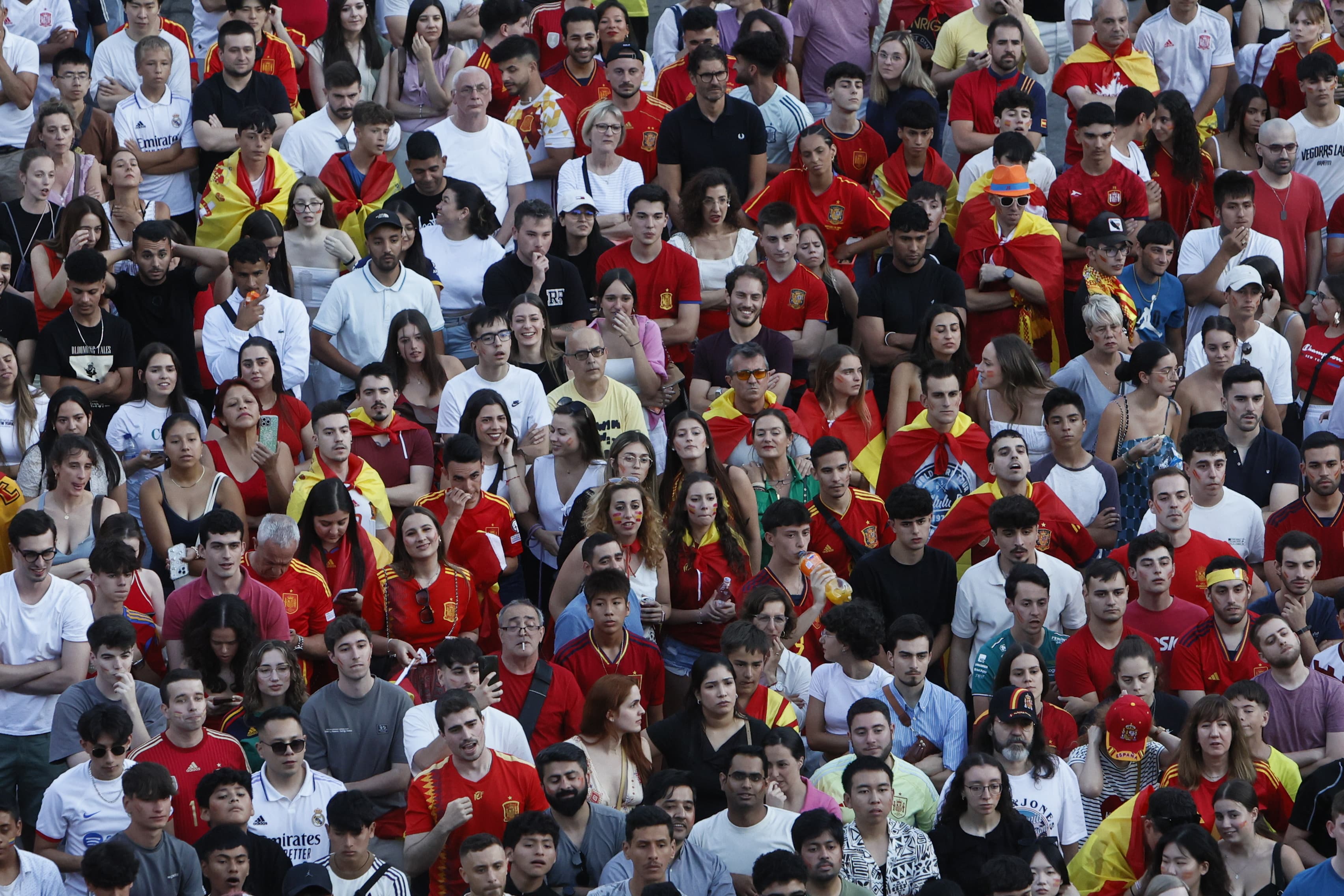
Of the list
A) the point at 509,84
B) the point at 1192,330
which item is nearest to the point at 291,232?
the point at 509,84

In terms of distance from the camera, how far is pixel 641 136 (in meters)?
13.6

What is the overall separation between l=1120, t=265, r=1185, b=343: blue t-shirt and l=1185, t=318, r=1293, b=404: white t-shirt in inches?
16.7

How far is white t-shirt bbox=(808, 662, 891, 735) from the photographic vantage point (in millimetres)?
9648

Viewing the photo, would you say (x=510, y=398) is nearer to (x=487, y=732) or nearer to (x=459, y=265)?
(x=459, y=265)

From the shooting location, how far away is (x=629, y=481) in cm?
1026

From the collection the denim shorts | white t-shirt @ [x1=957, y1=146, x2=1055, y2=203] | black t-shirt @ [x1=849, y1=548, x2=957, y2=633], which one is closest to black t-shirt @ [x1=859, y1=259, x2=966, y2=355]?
white t-shirt @ [x1=957, y1=146, x2=1055, y2=203]

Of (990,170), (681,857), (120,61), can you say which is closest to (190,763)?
(681,857)

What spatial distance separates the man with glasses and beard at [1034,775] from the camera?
895cm

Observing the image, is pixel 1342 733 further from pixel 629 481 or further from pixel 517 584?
pixel 517 584

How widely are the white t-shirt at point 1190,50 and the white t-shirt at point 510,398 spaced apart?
581 cm

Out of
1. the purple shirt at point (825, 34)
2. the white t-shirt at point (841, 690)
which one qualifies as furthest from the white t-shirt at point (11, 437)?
the purple shirt at point (825, 34)

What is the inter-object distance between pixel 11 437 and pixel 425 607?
8.31ft

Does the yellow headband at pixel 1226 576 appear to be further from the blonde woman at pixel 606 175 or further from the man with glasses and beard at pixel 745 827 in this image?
the blonde woman at pixel 606 175

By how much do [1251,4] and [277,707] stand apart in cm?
966
